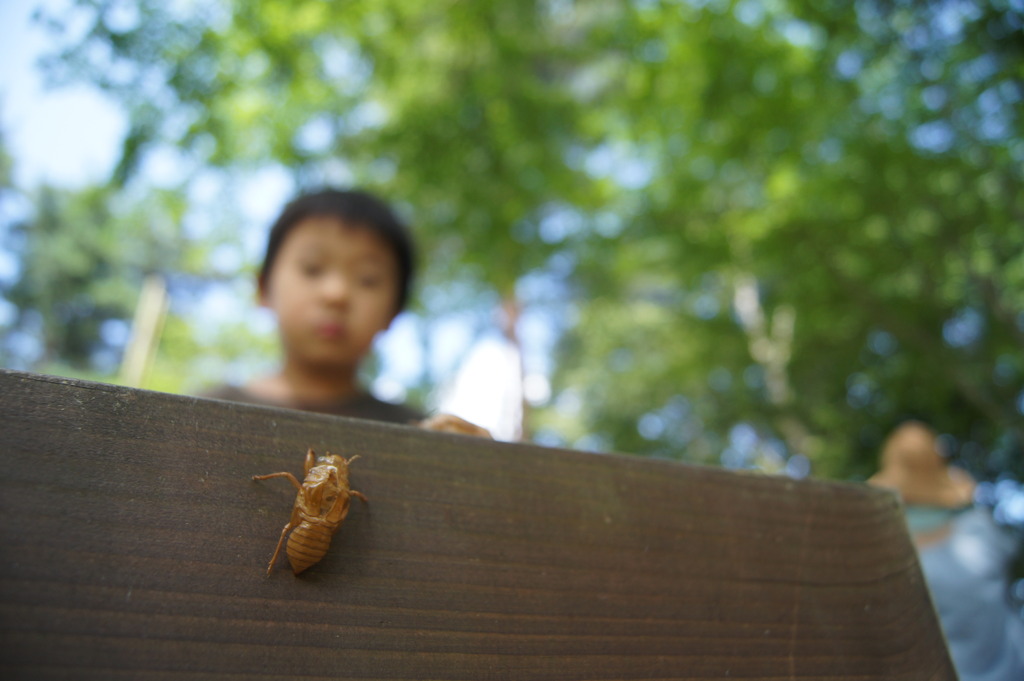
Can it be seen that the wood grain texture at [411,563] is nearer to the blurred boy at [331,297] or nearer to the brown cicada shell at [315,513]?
the brown cicada shell at [315,513]

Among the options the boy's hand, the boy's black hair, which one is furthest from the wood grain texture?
the boy's black hair

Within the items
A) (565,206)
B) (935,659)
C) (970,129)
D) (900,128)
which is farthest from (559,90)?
(935,659)

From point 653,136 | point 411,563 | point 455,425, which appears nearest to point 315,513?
point 411,563

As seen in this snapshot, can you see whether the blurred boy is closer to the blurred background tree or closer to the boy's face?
the boy's face

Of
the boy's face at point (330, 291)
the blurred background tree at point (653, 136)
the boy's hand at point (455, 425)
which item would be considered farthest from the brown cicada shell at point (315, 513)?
the blurred background tree at point (653, 136)

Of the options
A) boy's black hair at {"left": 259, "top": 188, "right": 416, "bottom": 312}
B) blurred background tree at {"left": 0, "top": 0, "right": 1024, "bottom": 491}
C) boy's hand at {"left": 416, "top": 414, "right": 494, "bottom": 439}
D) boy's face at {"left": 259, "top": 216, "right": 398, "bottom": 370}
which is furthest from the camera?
blurred background tree at {"left": 0, "top": 0, "right": 1024, "bottom": 491}

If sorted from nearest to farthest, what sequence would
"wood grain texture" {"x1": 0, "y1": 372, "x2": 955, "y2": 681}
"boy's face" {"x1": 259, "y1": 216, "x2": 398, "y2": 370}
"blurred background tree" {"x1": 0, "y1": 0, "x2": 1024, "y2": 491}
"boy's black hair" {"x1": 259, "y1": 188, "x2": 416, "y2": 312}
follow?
"wood grain texture" {"x1": 0, "y1": 372, "x2": 955, "y2": 681} → "boy's face" {"x1": 259, "y1": 216, "x2": 398, "y2": 370} → "boy's black hair" {"x1": 259, "y1": 188, "x2": 416, "y2": 312} → "blurred background tree" {"x1": 0, "y1": 0, "x2": 1024, "y2": 491}
